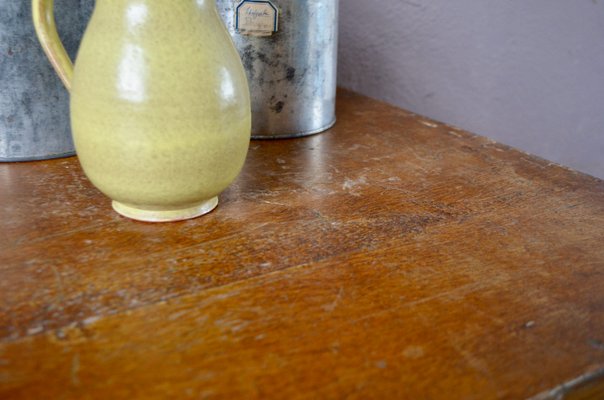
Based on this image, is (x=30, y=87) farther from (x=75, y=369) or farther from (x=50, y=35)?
(x=75, y=369)

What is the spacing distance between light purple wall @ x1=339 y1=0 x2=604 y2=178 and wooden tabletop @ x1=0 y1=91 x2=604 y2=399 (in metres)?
0.18

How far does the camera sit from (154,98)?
51cm

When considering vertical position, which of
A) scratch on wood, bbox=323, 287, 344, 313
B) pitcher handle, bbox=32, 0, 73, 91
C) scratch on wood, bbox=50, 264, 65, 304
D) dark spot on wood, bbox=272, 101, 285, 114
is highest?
pitcher handle, bbox=32, 0, 73, 91

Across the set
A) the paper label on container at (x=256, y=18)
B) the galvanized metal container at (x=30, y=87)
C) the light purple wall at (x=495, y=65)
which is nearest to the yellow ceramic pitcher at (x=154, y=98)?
the galvanized metal container at (x=30, y=87)

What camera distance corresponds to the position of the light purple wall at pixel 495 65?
2.80 feet

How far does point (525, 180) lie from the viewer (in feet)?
2.34

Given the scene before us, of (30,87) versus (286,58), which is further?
(286,58)

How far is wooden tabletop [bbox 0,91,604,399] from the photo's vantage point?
0.39 m

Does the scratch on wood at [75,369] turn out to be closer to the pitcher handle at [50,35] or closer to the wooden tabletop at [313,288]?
the wooden tabletop at [313,288]

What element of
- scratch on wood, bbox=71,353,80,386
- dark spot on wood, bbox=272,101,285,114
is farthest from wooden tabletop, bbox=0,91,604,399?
dark spot on wood, bbox=272,101,285,114

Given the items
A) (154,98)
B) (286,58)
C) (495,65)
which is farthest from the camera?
(495,65)

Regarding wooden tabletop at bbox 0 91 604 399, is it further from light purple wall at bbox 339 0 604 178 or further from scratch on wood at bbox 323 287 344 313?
light purple wall at bbox 339 0 604 178

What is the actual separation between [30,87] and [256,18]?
267 millimetres

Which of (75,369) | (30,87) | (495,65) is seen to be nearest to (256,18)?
(30,87)
